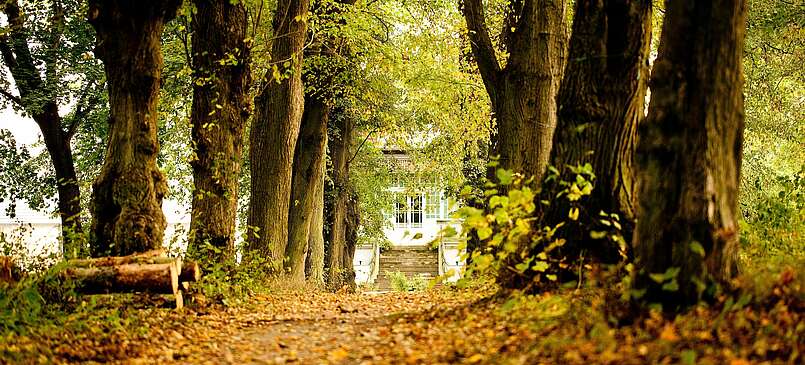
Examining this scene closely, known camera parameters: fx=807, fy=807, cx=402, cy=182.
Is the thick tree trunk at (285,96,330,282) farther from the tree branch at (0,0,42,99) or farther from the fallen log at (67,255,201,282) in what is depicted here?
the fallen log at (67,255,201,282)

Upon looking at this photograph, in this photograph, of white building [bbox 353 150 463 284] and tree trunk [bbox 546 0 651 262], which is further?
white building [bbox 353 150 463 284]

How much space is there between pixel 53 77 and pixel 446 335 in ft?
57.8

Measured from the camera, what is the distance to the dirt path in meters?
6.66

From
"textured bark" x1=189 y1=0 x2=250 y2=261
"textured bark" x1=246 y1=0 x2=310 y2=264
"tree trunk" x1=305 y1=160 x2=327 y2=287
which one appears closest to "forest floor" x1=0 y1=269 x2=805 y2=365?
"textured bark" x1=189 y1=0 x2=250 y2=261

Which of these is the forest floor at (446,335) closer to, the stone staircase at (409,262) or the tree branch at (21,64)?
the tree branch at (21,64)

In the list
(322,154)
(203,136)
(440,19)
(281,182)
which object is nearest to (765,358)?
(203,136)

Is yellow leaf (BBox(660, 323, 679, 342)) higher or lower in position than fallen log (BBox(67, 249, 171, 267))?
lower

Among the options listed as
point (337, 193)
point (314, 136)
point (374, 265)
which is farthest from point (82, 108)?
point (374, 265)

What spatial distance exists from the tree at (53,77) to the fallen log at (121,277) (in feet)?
42.1

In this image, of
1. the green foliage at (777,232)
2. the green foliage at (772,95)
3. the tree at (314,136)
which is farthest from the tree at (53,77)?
the green foliage at (777,232)

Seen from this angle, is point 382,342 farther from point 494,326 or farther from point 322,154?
point 322,154

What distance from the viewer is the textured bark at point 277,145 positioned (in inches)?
570

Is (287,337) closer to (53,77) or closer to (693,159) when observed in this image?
(693,159)

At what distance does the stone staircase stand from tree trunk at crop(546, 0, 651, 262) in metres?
32.5
